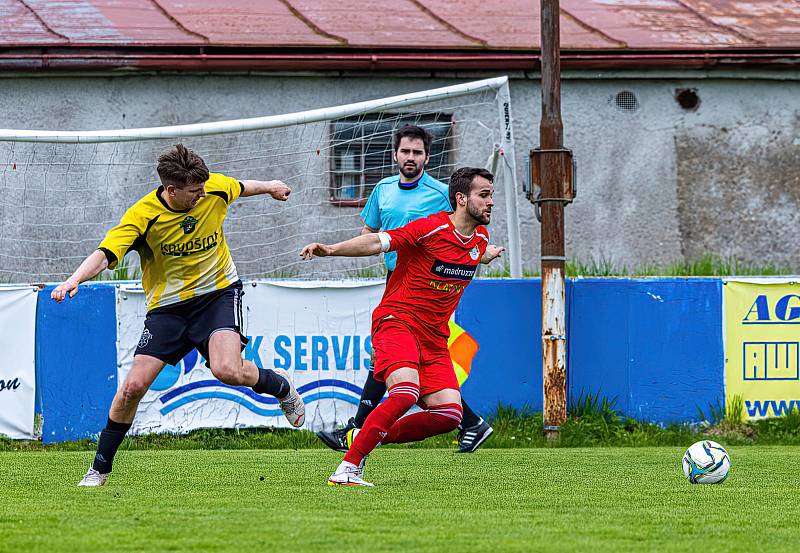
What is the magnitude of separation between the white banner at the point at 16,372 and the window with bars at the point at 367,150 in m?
3.48

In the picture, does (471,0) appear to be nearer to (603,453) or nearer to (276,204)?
(276,204)

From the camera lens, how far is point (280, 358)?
11016 millimetres

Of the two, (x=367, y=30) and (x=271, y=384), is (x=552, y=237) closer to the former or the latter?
(x=271, y=384)

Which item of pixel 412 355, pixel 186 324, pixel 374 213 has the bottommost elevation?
pixel 412 355

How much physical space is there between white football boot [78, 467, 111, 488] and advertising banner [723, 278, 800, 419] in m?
6.04

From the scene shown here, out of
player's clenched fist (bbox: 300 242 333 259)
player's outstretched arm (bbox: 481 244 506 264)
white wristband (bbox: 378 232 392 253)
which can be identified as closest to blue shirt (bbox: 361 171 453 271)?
player's outstretched arm (bbox: 481 244 506 264)

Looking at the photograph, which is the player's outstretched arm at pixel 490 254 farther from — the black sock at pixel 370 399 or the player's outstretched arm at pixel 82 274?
the player's outstretched arm at pixel 82 274

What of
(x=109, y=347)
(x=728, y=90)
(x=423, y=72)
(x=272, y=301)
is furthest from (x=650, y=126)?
(x=109, y=347)

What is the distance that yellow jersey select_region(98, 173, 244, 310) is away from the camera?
7172 mm

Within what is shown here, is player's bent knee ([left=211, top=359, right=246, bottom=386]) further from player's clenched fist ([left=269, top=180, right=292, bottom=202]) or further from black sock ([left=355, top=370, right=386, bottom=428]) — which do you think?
black sock ([left=355, top=370, right=386, bottom=428])

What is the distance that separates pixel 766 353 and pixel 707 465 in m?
4.16

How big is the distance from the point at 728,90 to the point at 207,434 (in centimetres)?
923

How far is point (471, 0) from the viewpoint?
17.8 m

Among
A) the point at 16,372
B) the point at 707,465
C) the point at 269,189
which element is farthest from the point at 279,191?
the point at 16,372
